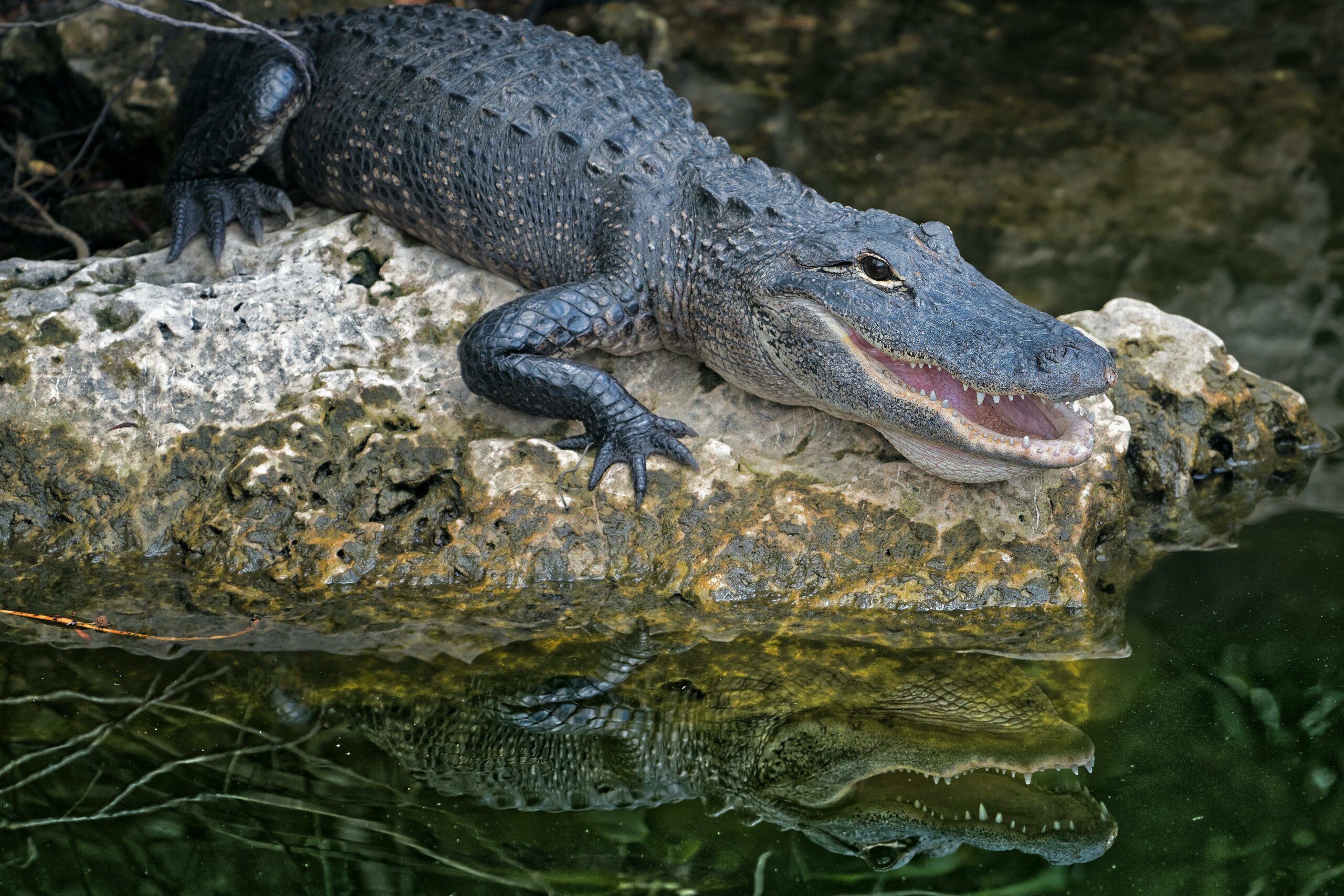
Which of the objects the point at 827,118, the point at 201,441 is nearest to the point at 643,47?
the point at 827,118

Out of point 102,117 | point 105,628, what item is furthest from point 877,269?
point 102,117

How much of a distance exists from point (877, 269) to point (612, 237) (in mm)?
923

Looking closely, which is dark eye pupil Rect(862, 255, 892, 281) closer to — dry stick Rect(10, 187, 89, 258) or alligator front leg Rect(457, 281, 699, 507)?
alligator front leg Rect(457, 281, 699, 507)

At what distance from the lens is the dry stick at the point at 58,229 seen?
500cm

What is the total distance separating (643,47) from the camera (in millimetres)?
7000

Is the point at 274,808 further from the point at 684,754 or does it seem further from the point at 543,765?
the point at 684,754

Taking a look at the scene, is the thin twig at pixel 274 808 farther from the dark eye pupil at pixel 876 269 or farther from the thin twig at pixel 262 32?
the thin twig at pixel 262 32

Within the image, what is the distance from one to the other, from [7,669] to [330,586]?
34.1 inches

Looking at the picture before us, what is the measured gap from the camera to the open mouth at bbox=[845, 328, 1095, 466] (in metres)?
3.23

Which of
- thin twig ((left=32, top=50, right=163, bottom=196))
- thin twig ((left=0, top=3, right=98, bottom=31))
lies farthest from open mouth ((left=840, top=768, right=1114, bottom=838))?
thin twig ((left=32, top=50, right=163, bottom=196))

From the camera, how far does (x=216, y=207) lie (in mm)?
4457

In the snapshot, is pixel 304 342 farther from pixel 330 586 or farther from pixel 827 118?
pixel 827 118

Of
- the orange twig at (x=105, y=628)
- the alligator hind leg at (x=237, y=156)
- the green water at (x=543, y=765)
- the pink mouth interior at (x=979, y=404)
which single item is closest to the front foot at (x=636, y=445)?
the green water at (x=543, y=765)

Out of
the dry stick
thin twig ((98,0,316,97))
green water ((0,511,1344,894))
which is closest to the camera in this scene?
green water ((0,511,1344,894))
